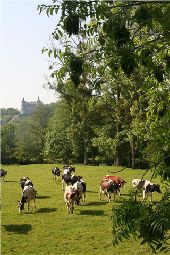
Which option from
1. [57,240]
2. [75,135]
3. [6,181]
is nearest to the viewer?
[57,240]

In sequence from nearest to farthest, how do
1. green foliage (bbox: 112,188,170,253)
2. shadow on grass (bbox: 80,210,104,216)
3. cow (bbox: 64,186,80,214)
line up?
green foliage (bbox: 112,188,170,253) → shadow on grass (bbox: 80,210,104,216) → cow (bbox: 64,186,80,214)

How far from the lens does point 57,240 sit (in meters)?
17.5

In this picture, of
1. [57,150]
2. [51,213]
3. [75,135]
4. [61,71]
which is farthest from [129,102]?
[61,71]

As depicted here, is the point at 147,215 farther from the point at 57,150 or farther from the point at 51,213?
the point at 57,150

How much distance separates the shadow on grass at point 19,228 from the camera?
18828 mm

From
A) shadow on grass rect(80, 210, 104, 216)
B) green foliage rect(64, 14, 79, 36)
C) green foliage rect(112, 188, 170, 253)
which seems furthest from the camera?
shadow on grass rect(80, 210, 104, 216)

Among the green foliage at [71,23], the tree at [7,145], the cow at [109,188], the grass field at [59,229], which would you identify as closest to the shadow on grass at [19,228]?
the grass field at [59,229]

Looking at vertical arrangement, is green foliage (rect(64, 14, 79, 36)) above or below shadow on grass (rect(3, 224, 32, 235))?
above

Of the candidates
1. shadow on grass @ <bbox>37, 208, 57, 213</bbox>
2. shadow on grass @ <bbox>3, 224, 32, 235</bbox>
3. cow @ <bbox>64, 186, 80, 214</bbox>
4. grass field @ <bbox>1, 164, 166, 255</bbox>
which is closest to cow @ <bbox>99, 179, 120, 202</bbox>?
grass field @ <bbox>1, 164, 166, 255</bbox>

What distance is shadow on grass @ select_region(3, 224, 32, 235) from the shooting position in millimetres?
18828

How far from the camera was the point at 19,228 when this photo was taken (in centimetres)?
1934

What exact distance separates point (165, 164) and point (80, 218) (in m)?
13.8

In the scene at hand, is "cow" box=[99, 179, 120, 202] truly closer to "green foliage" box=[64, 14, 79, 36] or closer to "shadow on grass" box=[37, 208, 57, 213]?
"shadow on grass" box=[37, 208, 57, 213]

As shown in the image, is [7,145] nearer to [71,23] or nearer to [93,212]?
[93,212]
